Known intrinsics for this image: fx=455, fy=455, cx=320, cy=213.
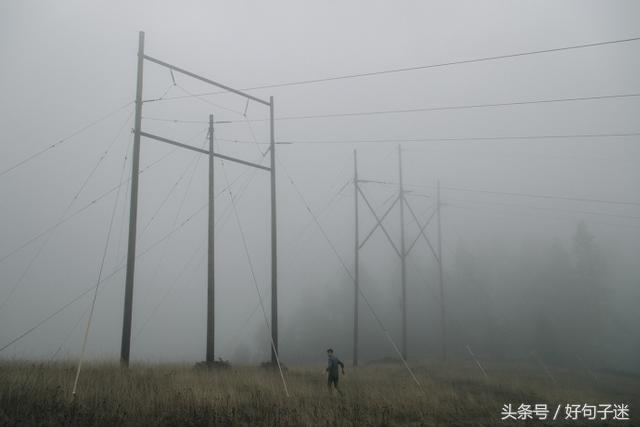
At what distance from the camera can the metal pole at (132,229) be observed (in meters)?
14.8

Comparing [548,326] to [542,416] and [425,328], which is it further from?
[542,416]

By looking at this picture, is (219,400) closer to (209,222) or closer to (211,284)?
(211,284)

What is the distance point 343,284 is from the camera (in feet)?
318

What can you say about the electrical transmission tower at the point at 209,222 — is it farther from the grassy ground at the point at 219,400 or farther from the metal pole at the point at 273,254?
the grassy ground at the point at 219,400

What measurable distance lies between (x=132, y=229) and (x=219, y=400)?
7.40 meters

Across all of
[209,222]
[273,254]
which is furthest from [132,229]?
[273,254]

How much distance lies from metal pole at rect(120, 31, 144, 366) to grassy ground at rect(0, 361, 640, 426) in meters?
0.80

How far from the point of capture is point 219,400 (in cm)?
1097

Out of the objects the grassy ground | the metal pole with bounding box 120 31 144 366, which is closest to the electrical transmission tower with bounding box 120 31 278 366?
the metal pole with bounding box 120 31 144 366

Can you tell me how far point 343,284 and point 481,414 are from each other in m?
84.2

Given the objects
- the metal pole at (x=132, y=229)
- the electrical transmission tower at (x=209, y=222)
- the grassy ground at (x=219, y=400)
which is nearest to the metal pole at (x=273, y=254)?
the electrical transmission tower at (x=209, y=222)

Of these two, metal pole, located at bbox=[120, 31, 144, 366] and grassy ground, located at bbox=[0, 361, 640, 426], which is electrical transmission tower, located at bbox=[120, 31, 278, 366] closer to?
metal pole, located at bbox=[120, 31, 144, 366]

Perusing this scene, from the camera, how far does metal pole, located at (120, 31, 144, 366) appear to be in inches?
584

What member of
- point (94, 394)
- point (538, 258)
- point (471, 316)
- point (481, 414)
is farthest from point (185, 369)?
point (538, 258)
